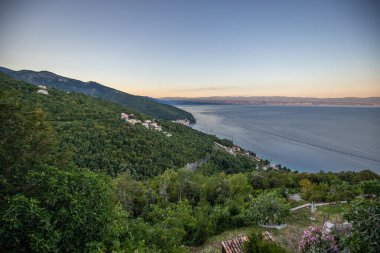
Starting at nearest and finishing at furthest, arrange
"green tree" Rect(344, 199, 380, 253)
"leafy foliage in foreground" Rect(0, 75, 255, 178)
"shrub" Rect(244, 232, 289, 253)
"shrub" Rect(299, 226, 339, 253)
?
"green tree" Rect(344, 199, 380, 253) < "shrub" Rect(299, 226, 339, 253) < "shrub" Rect(244, 232, 289, 253) < "leafy foliage in foreground" Rect(0, 75, 255, 178)

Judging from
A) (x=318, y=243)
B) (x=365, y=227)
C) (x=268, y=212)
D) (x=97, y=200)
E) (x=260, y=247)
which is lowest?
(x=268, y=212)

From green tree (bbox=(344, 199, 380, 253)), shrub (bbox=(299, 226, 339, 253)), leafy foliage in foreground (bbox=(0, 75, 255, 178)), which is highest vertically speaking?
green tree (bbox=(344, 199, 380, 253))

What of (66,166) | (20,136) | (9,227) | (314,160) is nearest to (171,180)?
(66,166)

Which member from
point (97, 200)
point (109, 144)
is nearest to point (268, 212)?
point (97, 200)

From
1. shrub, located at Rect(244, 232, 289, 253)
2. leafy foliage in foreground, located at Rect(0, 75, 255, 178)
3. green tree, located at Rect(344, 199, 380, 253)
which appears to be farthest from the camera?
leafy foliage in foreground, located at Rect(0, 75, 255, 178)

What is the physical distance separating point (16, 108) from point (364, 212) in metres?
10.5

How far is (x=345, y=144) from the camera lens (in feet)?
229

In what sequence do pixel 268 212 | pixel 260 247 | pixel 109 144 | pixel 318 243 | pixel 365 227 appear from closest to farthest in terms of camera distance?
1. pixel 365 227
2. pixel 318 243
3. pixel 260 247
4. pixel 268 212
5. pixel 109 144

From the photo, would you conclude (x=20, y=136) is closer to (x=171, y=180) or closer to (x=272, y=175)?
(x=171, y=180)

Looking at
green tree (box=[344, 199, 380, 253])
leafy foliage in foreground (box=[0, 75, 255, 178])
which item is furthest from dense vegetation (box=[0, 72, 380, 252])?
leafy foliage in foreground (box=[0, 75, 255, 178])

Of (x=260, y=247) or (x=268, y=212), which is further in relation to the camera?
(x=268, y=212)

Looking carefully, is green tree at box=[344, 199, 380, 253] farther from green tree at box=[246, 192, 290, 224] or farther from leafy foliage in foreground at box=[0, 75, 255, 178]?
leafy foliage in foreground at box=[0, 75, 255, 178]

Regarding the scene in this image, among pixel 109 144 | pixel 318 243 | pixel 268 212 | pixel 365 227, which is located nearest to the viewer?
pixel 365 227

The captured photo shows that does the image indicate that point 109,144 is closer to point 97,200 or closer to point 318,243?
point 97,200
